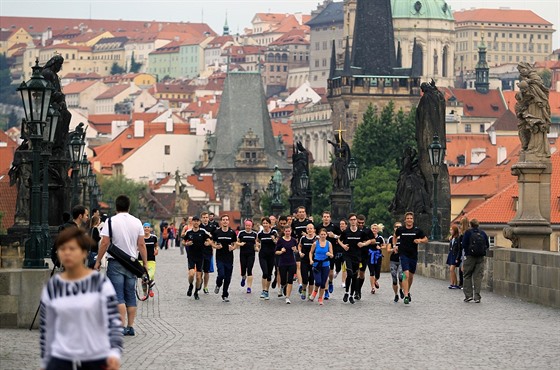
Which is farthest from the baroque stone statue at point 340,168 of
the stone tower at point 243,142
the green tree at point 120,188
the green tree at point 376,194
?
the stone tower at point 243,142

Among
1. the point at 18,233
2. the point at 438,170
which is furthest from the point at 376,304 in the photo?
the point at 438,170

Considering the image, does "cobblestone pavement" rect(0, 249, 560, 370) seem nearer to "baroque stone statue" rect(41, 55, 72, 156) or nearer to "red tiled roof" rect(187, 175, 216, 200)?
"baroque stone statue" rect(41, 55, 72, 156)

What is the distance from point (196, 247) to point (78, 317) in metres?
17.1

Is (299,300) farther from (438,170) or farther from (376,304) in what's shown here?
(438,170)

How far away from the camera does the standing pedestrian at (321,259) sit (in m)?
25.7

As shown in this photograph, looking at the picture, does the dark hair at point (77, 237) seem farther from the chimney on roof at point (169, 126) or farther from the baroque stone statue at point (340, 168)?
the chimney on roof at point (169, 126)

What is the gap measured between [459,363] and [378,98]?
450 ft

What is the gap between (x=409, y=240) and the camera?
25719 mm

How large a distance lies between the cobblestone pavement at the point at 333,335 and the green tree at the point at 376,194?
8186 centimetres

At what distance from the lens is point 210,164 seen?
574 ft

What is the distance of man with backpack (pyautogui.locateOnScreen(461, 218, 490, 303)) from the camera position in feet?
84.7

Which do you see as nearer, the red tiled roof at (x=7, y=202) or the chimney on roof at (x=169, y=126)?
the red tiled roof at (x=7, y=202)

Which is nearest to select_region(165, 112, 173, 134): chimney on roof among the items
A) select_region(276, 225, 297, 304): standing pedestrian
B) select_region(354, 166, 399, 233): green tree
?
select_region(354, 166, 399, 233): green tree

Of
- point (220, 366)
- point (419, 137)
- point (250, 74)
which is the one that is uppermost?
point (250, 74)
